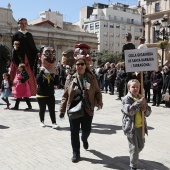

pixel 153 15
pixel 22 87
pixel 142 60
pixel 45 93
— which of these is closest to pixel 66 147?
pixel 45 93

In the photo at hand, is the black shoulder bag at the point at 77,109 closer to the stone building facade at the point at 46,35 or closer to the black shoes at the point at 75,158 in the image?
the black shoes at the point at 75,158

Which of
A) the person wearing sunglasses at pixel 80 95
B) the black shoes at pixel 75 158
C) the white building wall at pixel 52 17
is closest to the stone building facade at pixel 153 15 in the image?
the white building wall at pixel 52 17

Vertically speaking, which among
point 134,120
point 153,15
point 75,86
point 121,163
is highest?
point 153,15

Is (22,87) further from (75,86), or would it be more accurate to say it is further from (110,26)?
(110,26)

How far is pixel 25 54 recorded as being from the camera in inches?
385

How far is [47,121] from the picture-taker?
763 centimetres

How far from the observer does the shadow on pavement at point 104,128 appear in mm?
6564

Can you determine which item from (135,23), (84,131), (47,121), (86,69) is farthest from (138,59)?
(135,23)

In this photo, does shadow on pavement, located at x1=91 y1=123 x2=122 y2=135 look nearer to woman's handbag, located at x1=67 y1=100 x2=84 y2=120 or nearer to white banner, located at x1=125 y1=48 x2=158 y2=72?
woman's handbag, located at x1=67 y1=100 x2=84 y2=120

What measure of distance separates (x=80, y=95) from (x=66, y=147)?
1215 mm

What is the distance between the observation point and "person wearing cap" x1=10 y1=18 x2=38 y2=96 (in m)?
9.62

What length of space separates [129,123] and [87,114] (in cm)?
81

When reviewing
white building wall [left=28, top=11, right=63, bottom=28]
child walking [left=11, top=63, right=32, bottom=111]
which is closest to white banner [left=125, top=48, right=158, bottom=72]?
child walking [left=11, top=63, right=32, bottom=111]

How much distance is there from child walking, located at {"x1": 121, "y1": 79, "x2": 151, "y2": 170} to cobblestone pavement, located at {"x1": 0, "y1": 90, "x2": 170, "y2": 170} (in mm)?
392
